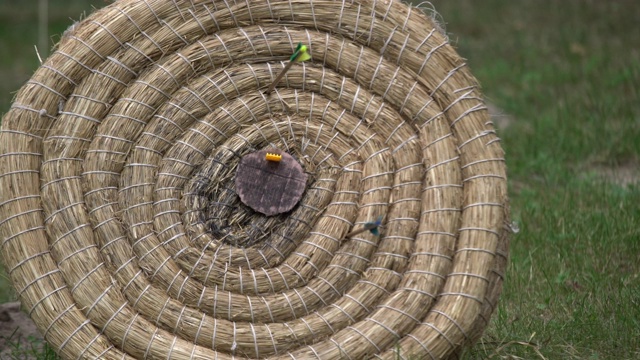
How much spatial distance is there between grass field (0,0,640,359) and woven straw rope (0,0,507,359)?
0.64 meters

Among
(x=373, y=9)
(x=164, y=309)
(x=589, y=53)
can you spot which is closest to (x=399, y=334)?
(x=164, y=309)

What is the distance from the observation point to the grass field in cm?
428

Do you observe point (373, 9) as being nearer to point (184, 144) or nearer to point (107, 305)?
point (184, 144)

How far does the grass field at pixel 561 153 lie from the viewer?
4.28 m

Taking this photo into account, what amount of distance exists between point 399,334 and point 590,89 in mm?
4787

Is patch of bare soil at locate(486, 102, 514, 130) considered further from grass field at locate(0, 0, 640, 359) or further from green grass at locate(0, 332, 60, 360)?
green grass at locate(0, 332, 60, 360)

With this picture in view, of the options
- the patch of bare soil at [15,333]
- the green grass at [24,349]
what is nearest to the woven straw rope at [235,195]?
the green grass at [24,349]

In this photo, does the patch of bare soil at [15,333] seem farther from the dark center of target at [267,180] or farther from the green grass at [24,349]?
the dark center of target at [267,180]

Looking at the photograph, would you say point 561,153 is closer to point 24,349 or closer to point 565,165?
point 565,165

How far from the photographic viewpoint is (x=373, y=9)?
3.70 m

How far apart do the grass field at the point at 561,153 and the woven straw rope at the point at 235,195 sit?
64cm

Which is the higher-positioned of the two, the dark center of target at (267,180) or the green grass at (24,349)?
the dark center of target at (267,180)

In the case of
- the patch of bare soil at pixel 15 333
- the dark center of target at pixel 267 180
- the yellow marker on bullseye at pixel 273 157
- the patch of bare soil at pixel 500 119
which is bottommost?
the patch of bare soil at pixel 500 119

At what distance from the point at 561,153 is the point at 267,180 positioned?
361 cm
